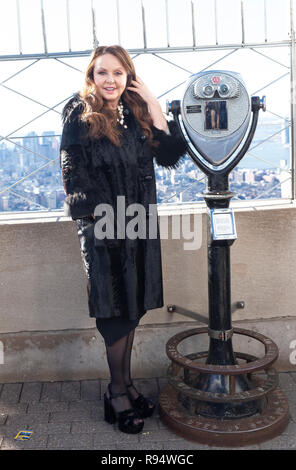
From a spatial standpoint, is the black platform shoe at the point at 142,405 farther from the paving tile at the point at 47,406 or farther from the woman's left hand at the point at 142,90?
the woman's left hand at the point at 142,90

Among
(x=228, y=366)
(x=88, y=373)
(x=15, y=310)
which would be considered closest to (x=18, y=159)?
(x=15, y=310)

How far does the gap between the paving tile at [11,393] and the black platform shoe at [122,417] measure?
60cm

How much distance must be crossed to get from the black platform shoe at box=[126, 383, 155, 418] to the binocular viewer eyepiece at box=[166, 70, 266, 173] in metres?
1.24

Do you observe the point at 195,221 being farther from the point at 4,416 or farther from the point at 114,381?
the point at 4,416

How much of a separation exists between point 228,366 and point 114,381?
59 cm

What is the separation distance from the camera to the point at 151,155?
9.67 ft

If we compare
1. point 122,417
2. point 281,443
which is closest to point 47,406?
point 122,417

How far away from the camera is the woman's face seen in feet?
9.19

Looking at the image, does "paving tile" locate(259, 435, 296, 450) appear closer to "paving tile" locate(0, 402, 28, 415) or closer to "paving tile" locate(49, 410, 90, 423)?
"paving tile" locate(49, 410, 90, 423)

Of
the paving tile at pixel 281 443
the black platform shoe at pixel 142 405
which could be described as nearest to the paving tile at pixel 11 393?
the black platform shoe at pixel 142 405

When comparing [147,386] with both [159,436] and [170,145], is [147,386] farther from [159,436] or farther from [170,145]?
[170,145]

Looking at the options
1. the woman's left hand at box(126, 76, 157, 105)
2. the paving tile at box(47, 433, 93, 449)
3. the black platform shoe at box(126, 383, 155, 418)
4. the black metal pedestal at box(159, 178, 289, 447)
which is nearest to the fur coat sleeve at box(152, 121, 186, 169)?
the woman's left hand at box(126, 76, 157, 105)

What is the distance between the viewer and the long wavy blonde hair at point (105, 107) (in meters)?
2.77
